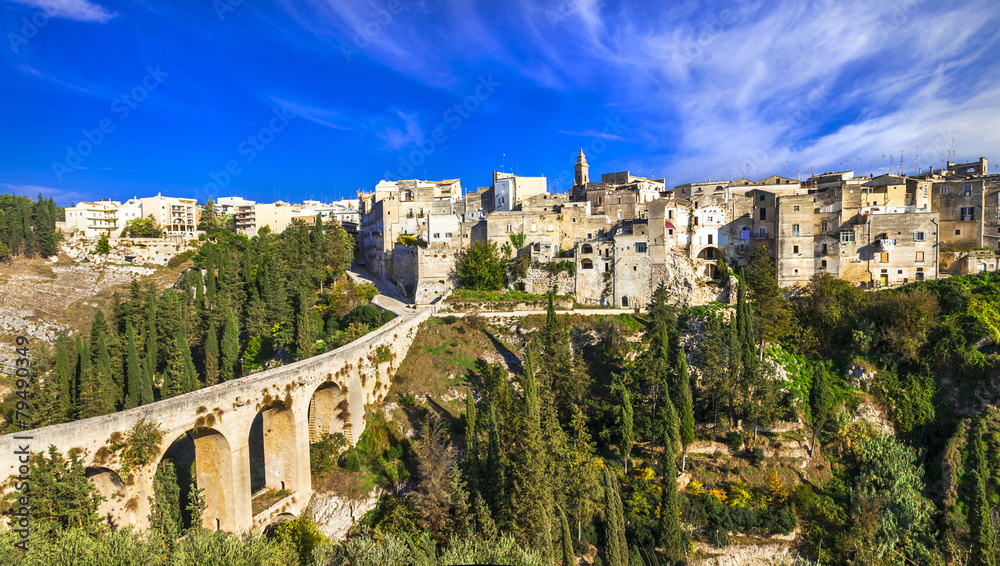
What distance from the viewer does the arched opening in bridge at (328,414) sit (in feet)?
95.9

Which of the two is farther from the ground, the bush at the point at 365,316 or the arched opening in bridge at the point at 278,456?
the bush at the point at 365,316

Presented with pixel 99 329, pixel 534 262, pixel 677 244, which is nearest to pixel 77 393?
pixel 99 329

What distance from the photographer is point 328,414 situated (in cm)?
2944

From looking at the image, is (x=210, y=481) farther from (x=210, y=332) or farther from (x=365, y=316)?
(x=365, y=316)

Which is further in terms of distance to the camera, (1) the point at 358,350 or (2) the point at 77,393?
(2) the point at 77,393

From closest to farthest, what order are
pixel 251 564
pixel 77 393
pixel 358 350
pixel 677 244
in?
pixel 251 564
pixel 358 350
pixel 77 393
pixel 677 244

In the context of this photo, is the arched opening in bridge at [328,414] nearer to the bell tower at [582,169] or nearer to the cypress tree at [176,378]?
the cypress tree at [176,378]

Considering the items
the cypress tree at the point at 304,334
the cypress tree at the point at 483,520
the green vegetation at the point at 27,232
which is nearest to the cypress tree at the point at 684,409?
the cypress tree at the point at 483,520

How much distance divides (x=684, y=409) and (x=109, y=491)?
28.5 meters

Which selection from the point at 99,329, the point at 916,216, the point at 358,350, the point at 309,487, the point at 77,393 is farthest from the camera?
the point at 916,216

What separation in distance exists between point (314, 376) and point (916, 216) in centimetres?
4676

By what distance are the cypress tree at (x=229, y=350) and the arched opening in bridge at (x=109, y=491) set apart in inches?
742

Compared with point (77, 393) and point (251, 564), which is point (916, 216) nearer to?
point (251, 564)

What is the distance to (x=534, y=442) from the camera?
23.6 metres
